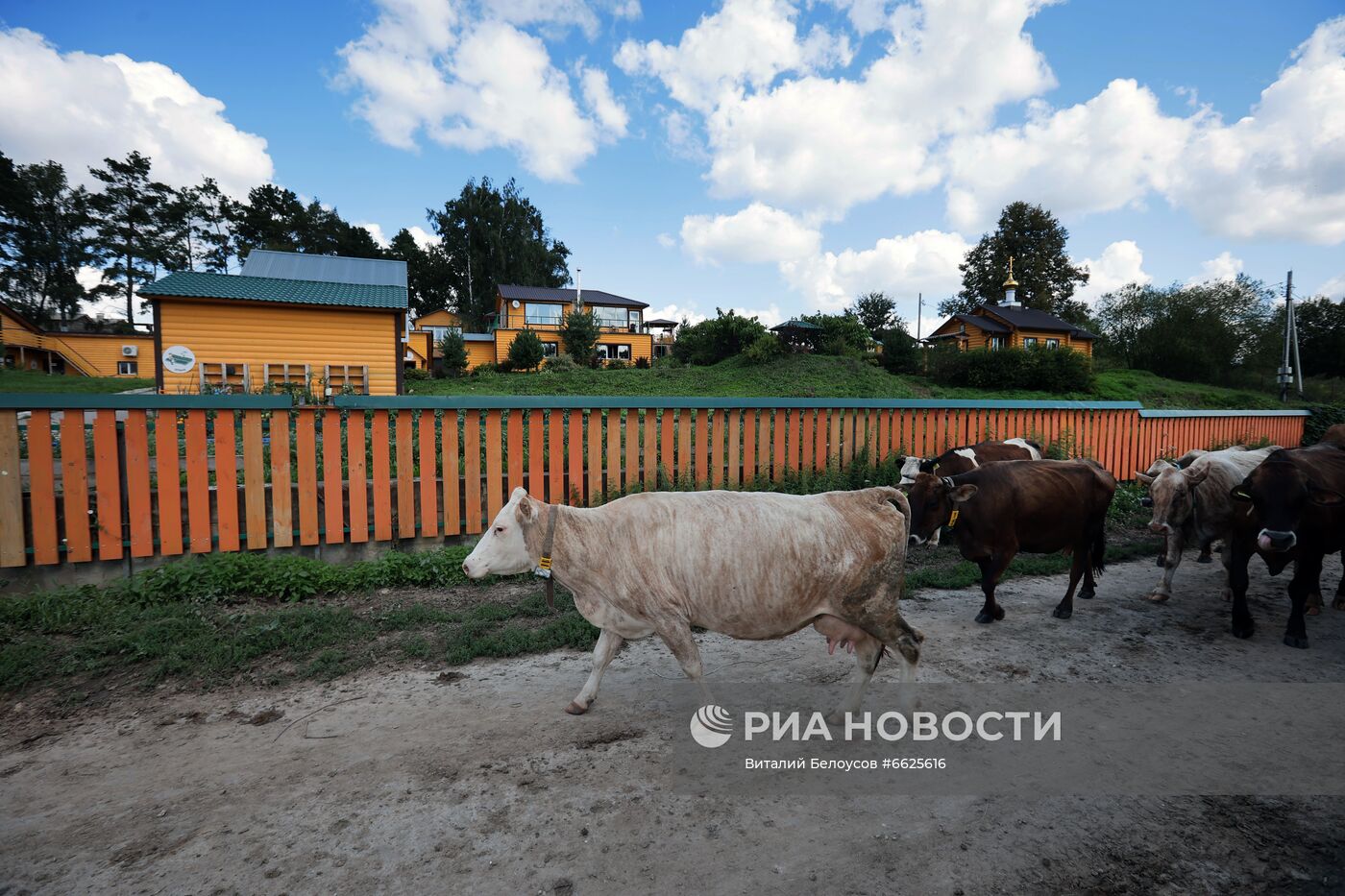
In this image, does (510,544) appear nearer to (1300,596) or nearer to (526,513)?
(526,513)

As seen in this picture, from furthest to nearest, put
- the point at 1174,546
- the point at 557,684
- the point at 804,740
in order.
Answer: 1. the point at 1174,546
2. the point at 557,684
3. the point at 804,740

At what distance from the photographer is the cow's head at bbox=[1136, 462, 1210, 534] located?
19.7 ft

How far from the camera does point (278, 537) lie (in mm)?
5723

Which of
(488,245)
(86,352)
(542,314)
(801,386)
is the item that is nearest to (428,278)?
(488,245)

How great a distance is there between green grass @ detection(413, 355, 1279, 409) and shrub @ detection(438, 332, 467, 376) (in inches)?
332

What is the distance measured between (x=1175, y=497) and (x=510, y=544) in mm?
6406

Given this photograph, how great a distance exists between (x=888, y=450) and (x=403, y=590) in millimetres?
6931

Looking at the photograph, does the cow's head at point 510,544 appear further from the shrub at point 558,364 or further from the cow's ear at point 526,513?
the shrub at point 558,364

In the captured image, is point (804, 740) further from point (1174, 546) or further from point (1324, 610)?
point (1324, 610)

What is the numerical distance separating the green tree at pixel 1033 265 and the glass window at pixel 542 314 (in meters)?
36.0

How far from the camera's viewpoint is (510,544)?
11.5 feet

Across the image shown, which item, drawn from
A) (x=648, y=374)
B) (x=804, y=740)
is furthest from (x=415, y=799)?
(x=648, y=374)

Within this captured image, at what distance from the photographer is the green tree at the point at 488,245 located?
55.7 m

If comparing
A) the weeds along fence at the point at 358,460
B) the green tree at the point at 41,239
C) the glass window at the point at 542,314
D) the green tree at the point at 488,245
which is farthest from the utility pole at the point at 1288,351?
the green tree at the point at 41,239
